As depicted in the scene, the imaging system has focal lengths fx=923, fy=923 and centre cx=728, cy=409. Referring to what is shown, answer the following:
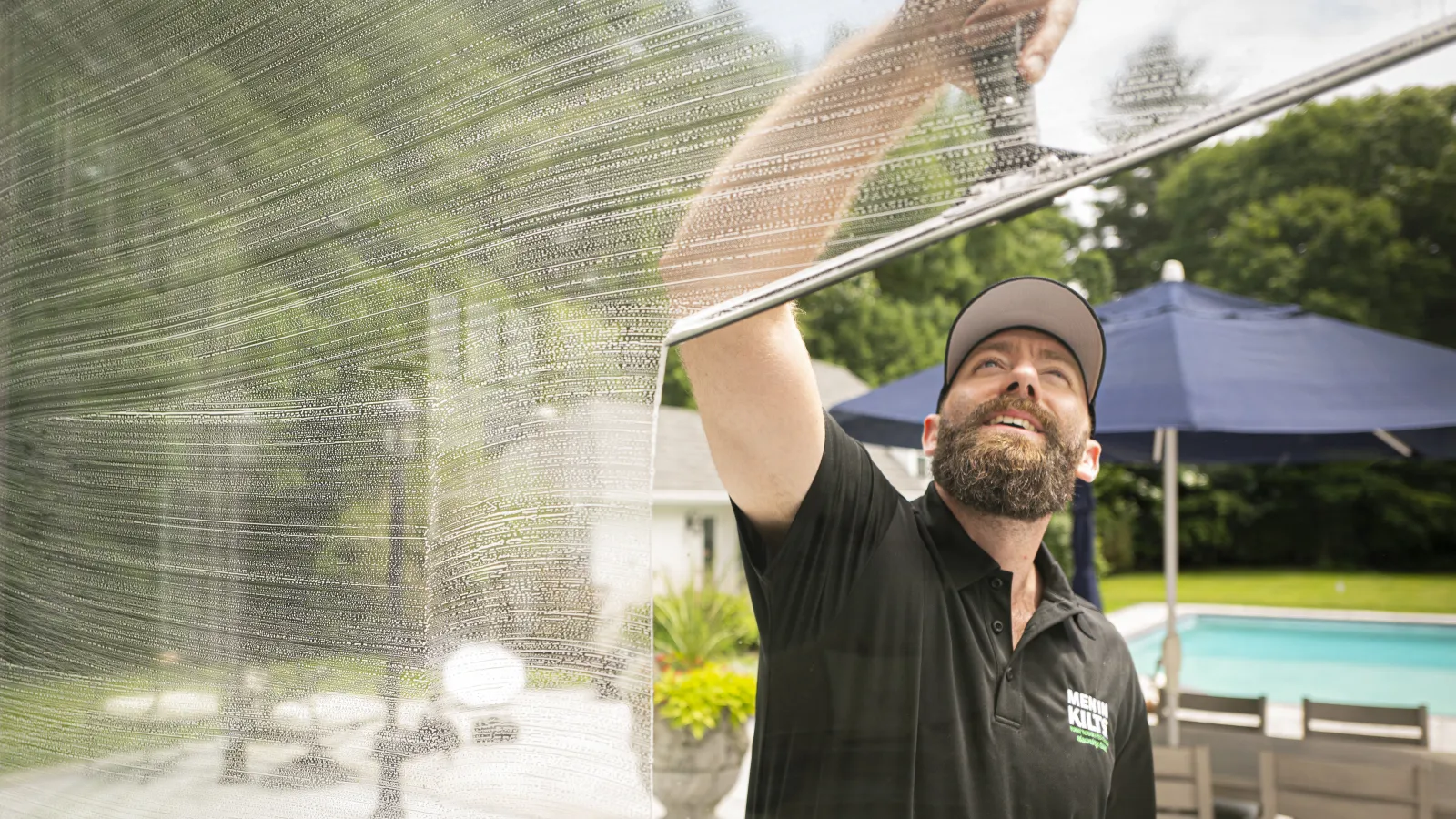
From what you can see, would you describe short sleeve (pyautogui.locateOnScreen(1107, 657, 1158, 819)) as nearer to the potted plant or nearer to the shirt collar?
the shirt collar

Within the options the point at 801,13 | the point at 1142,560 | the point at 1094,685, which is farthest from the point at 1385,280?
the point at 1142,560

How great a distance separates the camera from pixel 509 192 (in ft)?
1.14

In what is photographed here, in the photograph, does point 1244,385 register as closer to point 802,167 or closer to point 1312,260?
point 802,167

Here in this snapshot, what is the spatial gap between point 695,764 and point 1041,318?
2.30 m

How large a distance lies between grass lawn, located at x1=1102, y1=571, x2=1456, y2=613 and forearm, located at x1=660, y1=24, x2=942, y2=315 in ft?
40.6

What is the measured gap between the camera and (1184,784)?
93.8 inches

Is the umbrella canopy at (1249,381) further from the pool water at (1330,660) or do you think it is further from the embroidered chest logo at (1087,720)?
the pool water at (1330,660)

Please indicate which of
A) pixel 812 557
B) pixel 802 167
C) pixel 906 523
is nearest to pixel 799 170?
pixel 802 167

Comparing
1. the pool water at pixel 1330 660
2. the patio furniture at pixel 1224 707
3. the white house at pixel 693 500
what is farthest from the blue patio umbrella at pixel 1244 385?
the pool water at pixel 1330 660

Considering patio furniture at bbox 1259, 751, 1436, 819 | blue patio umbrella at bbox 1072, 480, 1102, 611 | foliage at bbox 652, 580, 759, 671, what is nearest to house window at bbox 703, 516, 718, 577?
foliage at bbox 652, 580, 759, 671

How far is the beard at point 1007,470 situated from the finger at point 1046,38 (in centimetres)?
63

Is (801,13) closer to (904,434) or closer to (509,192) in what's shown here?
(509,192)

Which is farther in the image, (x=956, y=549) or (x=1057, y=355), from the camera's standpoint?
(x=1057, y=355)

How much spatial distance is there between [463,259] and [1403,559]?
1115cm
